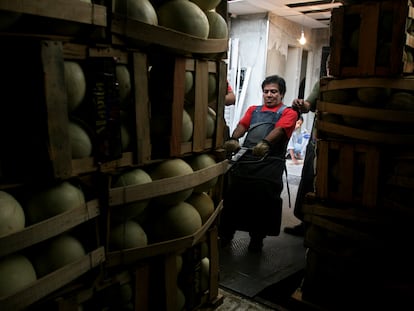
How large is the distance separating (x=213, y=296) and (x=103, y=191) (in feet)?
4.76

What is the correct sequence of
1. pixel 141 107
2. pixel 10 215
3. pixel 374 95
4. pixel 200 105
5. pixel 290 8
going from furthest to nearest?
1. pixel 290 8
2. pixel 374 95
3. pixel 200 105
4. pixel 141 107
5. pixel 10 215

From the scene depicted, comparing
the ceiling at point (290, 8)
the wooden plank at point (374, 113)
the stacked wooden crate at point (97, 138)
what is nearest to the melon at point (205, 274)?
the stacked wooden crate at point (97, 138)

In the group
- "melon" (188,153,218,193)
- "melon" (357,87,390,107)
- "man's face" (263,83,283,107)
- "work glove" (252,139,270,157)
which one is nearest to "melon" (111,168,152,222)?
"melon" (188,153,218,193)

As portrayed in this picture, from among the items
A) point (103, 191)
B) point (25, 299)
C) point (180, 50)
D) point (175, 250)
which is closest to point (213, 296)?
point (175, 250)

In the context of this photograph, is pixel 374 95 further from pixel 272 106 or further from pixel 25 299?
pixel 25 299

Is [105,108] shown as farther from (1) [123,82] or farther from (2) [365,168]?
(2) [365,168]

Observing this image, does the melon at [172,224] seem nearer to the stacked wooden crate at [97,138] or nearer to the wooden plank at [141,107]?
the stacked wooden crate at [97,138]

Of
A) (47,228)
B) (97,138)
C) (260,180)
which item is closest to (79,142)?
(97,138)

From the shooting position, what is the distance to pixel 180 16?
7.49ft

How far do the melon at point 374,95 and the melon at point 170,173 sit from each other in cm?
158

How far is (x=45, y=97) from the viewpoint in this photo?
1.67 metres

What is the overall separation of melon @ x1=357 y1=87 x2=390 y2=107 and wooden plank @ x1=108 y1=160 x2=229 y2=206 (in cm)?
136

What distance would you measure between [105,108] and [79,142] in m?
0.21

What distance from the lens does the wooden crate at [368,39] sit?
9.52 ft
